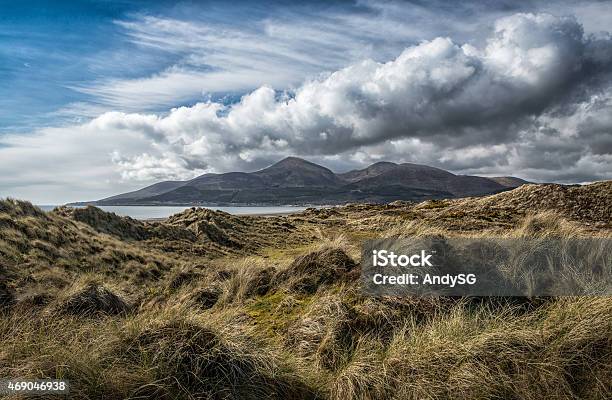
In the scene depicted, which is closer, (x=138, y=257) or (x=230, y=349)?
(x=230, y=349)

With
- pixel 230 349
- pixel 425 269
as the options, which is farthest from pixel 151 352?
pixel 425 269

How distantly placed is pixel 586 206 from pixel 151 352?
84.8 ft

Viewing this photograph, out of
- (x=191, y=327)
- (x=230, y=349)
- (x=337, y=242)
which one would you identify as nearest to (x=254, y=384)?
(x=230, y=349)

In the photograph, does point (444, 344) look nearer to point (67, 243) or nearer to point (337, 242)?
point (337, 242)

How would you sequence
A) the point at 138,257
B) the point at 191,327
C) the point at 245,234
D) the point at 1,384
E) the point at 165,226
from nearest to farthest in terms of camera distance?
the point at 1,384 < the point at 191,327 < the point at 138,257 < the point at 165,226 < the point at 245,234

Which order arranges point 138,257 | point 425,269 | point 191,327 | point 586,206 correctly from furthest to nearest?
Answer: point 586,206 → point 138,257 → point 425,269 → point 191,327

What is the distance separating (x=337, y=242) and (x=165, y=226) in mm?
23020

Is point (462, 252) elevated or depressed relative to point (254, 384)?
elevated

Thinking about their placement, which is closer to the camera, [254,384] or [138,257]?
[254,384]

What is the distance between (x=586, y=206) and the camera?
23500 millimetres

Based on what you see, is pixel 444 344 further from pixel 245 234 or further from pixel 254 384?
pixel 245 234

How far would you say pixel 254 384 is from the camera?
15.7ft

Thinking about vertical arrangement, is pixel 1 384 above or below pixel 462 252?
below

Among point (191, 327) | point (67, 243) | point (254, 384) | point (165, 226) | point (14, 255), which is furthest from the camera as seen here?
point (165, 226)
